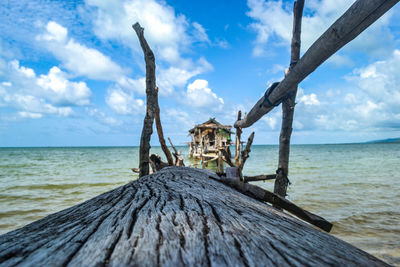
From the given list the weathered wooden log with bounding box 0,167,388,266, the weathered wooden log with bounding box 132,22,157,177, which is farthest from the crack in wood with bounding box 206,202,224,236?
the weathered wooden log with bounding box 132,22,157,177

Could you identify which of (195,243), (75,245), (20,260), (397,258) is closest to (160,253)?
(195,243)

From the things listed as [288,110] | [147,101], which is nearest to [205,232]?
[288,110]

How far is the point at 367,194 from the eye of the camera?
8578 millimetres

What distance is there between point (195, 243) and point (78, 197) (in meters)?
9.33

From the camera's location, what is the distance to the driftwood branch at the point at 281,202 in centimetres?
182

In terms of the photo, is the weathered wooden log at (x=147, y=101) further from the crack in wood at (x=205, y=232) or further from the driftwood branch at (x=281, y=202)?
the crack in wood at (x=205, y=232)

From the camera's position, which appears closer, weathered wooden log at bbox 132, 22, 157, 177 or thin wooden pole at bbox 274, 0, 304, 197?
thin wooden pole at bbox 274, 0, 304, 197

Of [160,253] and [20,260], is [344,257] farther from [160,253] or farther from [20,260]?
[20,260]

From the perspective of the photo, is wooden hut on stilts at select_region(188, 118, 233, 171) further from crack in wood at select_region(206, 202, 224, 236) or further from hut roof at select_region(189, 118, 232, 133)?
crack in wood at select_region(206, 202, 224, 236)

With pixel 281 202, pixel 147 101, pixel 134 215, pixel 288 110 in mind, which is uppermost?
pixel 147 101

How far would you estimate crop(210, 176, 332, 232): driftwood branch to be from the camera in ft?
5.96

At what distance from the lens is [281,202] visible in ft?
7.17

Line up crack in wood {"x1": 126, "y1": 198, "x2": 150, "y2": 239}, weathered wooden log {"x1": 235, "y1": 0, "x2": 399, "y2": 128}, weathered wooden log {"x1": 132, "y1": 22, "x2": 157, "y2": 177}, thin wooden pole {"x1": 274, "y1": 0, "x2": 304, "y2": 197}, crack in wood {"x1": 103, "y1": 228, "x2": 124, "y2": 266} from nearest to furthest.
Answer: crack in wood {"x1": 103, "y1": 228, "x2": 124, "y2": 266}, crack in wood {"x1": 126, "y1": 198, "x2": 150, "y2": 239}, weathered wooden log {"x1": 235, "y1": 0, "x2": 399, "y2": 128}, thin wooden pole {"x1": 274, "y1": 0, "x2": 304, "y2": 197}, weathered wooden log {"x1": 132, "y1": 22, "x2": 157, "y2": 177}

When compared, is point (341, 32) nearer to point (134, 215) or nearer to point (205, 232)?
point (205, 232)
